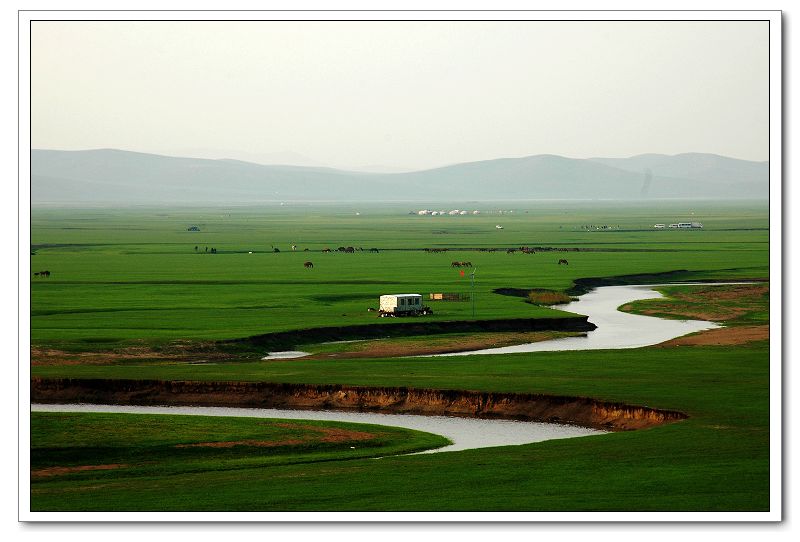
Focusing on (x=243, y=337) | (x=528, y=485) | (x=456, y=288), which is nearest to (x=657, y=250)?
(x=456, y=288)

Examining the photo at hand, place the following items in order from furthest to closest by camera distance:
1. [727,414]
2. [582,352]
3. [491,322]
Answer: [491,322], [582,352], [727,414]

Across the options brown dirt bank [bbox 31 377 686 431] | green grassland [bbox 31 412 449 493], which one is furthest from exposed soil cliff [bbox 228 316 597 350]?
green grassland [bbox 31 412 449 493]

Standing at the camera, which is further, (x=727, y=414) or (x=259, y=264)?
(x=259, y=264)

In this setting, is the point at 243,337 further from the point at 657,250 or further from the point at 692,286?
the point at 657,250

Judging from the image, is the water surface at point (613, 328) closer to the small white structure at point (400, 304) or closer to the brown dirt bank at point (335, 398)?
the small white structure at point (400, 304)

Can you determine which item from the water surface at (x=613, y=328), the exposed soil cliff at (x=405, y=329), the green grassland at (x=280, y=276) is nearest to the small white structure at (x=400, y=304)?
the green grassland at (x=280, y=276)

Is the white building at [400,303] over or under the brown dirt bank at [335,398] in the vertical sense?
over

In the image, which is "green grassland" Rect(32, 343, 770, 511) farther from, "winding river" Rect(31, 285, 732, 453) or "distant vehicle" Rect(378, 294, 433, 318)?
"distant vehicle" Rect(378, 294, 433, 318)
